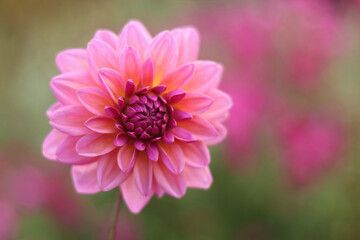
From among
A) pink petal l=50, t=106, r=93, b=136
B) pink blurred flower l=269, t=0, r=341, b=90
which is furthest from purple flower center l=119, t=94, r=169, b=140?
pink blurred flower l=269, t=0, r=341, b=90

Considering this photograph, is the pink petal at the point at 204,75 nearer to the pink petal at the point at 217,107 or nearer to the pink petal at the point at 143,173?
the pink petal at the point at 217,107

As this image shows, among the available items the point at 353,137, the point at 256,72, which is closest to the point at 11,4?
the point at 256,72

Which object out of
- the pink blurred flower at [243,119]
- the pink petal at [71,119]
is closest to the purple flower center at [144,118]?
the pink petal at [71,119]

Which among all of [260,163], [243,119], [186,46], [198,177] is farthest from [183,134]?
[260,163]

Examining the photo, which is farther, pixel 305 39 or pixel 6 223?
pixel 305 39

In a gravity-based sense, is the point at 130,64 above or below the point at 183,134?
above

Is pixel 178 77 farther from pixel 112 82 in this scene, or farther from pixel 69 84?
pixel 69 84
